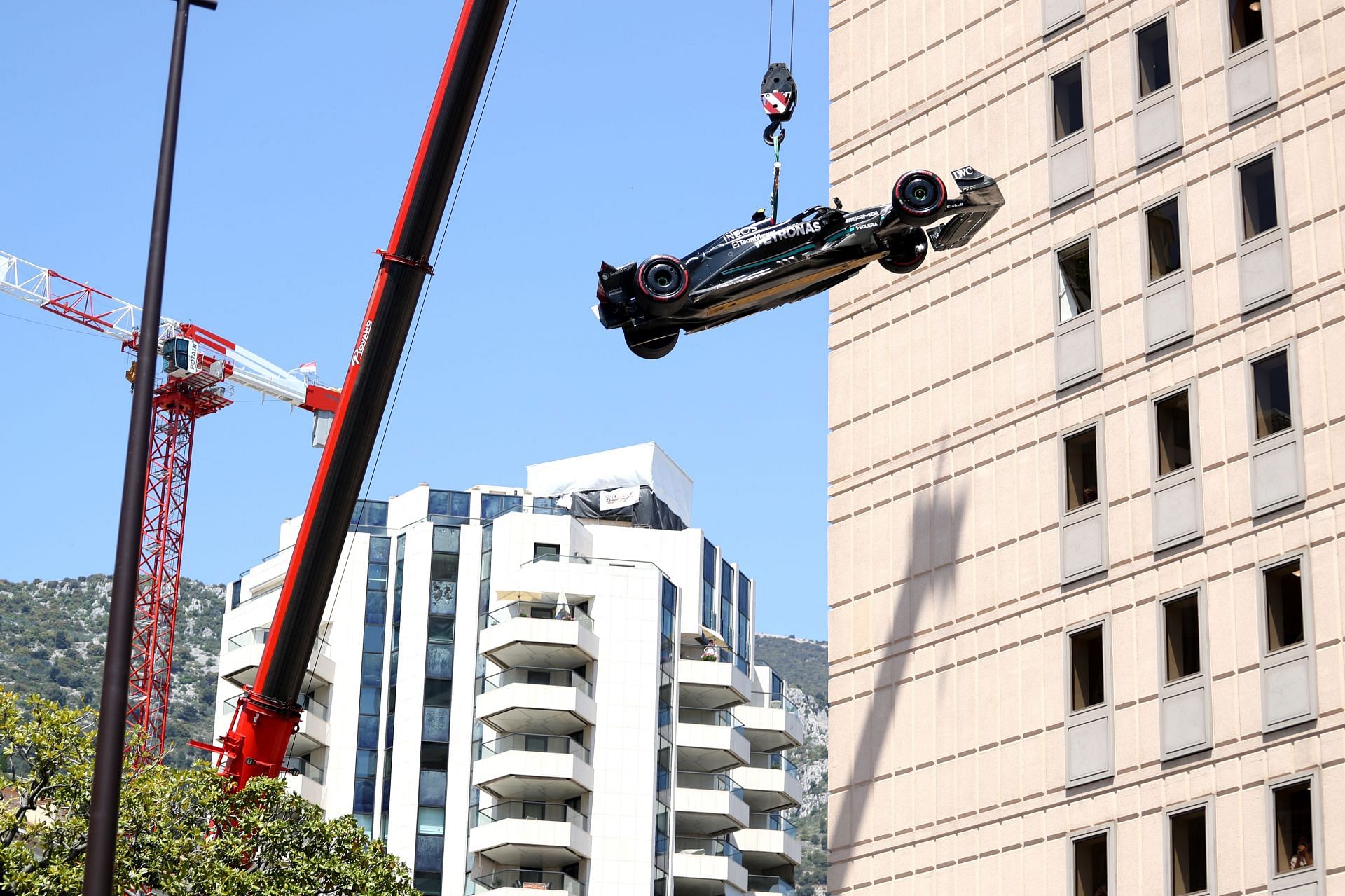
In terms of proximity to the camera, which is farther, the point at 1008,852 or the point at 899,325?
the point at 899,325

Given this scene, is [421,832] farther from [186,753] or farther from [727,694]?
[186,753]

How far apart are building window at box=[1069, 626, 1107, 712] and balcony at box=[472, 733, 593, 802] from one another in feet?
203

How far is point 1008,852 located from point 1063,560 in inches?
205

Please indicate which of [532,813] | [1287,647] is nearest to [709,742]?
[532,813]

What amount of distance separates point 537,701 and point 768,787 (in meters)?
16.5

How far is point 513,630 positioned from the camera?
97.6m

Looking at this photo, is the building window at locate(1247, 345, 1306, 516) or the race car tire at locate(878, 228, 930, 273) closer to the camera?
the building window at locate(1247, 345, 1306, 516)

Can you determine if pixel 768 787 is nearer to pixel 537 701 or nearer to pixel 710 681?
pixel 710 681

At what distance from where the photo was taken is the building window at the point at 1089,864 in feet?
114

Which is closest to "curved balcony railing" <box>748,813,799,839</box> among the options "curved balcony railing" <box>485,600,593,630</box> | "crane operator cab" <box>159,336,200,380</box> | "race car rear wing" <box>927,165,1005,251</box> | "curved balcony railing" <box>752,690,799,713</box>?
"curved balcony railing" <box>752,690,799,713</box>

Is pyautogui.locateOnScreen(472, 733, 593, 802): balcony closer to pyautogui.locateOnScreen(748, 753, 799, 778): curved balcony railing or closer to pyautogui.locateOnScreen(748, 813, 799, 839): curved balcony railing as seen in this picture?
pyautogui.locateOnScreen(748, 813, 799, 839): curved balcony railing

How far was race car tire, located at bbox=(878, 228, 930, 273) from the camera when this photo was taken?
3484cm

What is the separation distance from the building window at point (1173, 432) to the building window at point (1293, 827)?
20.2 ft

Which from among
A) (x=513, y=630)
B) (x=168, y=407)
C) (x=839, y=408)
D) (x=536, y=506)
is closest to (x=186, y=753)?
(x=168, y=407)
